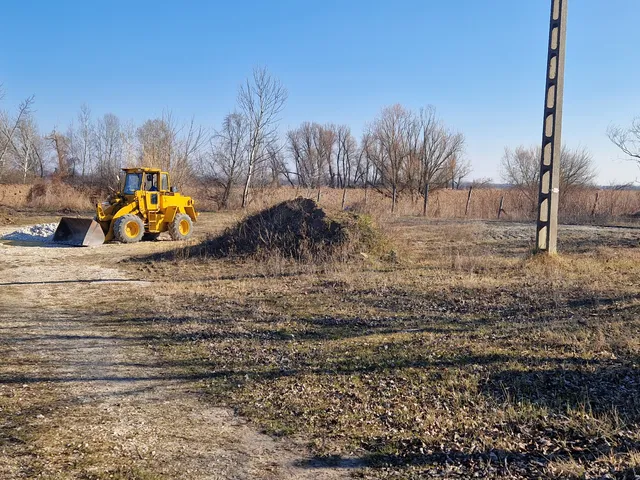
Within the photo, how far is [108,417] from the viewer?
4.86 m

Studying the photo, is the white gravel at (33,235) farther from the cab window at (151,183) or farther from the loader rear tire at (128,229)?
the cab window at (151,183)

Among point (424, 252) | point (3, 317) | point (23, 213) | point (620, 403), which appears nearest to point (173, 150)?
point (23, 213)

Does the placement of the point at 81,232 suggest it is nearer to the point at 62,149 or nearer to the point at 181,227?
the point at 181,227

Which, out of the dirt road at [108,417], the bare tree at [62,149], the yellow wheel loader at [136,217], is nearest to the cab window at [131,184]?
the yellow wheel loader at [136,217]

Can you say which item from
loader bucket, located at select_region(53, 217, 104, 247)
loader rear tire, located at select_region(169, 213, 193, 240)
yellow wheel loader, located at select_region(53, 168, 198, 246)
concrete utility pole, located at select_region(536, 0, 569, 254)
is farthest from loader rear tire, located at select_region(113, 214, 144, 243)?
concrete utility pole, located at select_region(536, 0, 569, 254)

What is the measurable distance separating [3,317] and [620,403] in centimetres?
869

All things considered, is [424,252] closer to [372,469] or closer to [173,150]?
[372,469]

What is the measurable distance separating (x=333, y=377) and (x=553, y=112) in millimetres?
9543

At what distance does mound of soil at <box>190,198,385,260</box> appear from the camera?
14.5 m

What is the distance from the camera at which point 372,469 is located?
12.9 feet

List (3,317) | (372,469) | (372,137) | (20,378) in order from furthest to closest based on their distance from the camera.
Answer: (372,137) < (3,317) < (20,378) < (372,469)

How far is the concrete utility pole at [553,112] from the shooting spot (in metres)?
12.4

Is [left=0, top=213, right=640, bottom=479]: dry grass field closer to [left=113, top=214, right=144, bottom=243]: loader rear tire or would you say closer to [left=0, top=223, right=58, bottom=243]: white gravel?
[left=113, top=214, right=144, bottom=243]: loader rear tire

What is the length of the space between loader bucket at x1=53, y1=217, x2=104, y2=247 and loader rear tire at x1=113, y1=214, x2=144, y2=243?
1.94ft
